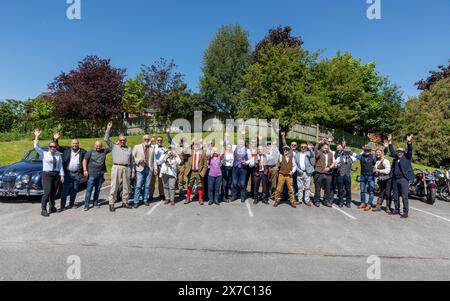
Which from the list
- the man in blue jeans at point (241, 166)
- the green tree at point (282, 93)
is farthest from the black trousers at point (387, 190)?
the green tree at point (282, 93)

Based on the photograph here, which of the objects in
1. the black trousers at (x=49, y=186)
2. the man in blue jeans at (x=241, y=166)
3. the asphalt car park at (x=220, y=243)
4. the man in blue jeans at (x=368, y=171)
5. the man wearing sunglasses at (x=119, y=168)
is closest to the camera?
the asphalt car park at (x=220, y=243)

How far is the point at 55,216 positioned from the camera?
7234mm

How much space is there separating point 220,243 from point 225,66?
28.6m

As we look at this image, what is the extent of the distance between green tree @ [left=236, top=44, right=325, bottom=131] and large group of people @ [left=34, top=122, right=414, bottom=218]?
8.73 metres

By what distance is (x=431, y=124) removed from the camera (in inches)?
1192

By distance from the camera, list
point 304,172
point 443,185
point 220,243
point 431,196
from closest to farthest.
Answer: point 220,243 < point 304,172 < point 431,196 < point 443,185

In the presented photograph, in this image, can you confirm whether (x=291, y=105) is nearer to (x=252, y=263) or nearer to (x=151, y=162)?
(x=151, y=162)

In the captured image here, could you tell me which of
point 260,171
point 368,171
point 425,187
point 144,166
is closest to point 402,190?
point 368,171

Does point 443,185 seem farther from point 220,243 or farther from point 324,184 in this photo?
point 220,243

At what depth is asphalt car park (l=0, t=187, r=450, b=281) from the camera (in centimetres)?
442

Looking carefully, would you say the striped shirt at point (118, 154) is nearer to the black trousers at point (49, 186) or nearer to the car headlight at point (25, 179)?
the black trousers at point (49, 186)

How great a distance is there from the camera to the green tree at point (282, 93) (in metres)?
18.2

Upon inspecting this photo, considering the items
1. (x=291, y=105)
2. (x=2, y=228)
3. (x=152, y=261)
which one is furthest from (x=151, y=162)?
(x=291, y=105)

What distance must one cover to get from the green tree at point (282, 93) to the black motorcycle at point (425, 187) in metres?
8.10
